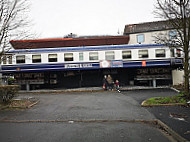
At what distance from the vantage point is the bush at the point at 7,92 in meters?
8.09

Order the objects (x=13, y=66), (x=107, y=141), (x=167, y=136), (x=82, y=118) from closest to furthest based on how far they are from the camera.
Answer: (x=107, y=141)
(x=167, y=136)
(x=82, y=118)
(x=13, y=66)

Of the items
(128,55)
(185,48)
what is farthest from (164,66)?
(185,48)

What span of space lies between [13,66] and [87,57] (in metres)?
8.19

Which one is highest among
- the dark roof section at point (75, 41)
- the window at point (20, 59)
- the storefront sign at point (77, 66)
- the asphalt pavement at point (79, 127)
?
the dark roof section at point (75, 41)

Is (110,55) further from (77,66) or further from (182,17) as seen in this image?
(182,17)

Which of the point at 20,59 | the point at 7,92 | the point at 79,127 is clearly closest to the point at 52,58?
the point at 20,59

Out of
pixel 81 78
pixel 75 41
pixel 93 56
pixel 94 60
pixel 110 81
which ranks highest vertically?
pixel 75 41

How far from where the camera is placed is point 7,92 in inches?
323

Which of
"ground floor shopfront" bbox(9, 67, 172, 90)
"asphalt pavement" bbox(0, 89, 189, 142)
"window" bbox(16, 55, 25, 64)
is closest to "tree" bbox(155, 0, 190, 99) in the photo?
"asphalt pavement" bbox(0, 89, 189, 142)

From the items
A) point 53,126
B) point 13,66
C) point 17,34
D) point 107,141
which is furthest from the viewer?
point 13,66

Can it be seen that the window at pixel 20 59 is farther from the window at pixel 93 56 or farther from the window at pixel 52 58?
the window at pixel 93 56

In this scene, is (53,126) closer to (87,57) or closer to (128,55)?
(87,57)

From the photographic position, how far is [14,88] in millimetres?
8352

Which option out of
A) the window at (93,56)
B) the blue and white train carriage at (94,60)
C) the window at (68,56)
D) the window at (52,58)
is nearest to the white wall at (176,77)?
the blue and white train carriage at (94,60)
